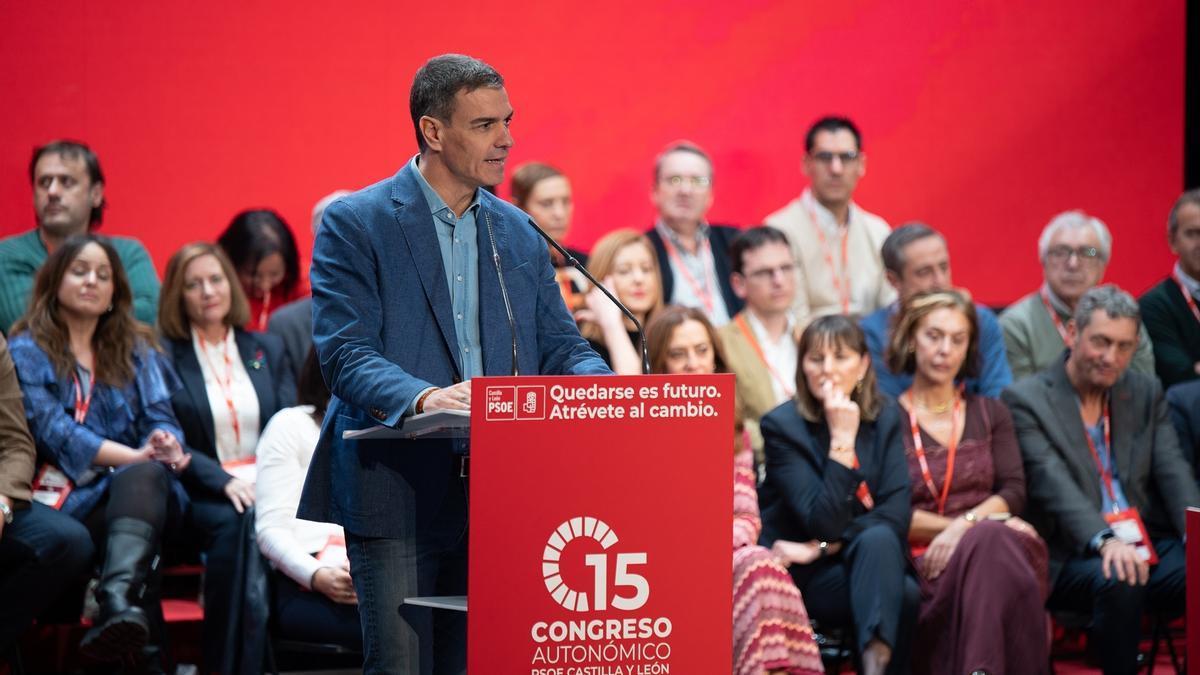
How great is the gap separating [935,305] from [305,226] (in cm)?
259

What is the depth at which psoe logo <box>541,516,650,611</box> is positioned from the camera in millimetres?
2088

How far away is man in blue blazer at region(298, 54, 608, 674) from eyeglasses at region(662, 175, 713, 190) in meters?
2.91

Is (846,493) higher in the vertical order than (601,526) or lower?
higher

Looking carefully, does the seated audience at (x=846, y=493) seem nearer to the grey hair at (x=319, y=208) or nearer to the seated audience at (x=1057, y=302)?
the seated audience at (x=1057, y=302)

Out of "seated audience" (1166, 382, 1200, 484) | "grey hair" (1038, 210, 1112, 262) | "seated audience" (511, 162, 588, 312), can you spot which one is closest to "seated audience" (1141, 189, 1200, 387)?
"grey hair" (1038, 210, 1112, 262)

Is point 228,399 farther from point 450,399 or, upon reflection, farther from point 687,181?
point 450,399

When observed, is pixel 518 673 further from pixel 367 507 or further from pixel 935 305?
pixel 935 305

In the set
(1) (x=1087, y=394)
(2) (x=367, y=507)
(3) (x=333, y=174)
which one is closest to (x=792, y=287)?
(1) (x=1087, y=394)

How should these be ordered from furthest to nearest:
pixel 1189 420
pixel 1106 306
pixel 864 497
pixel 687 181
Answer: pixel 687 181, pixel 1189 420, pixel 1106 306, pixel 864 497

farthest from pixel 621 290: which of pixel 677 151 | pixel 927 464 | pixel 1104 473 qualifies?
pixel 1104 473

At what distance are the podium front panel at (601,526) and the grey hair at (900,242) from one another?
2.92 meters

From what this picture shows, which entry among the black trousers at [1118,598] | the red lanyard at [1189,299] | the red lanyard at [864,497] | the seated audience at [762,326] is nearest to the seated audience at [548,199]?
the seated audience at [762,326]

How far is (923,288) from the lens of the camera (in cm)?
483

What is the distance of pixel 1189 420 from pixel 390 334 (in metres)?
3.29
